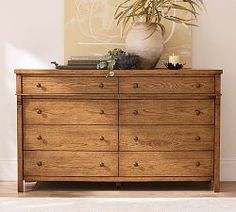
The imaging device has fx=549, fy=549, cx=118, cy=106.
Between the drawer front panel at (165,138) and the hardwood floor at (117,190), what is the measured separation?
11.8 inches

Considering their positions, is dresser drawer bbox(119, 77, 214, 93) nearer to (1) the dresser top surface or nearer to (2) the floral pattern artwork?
(1) the dresser top surface

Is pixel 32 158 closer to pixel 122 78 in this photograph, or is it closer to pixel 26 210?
pixel 26 210

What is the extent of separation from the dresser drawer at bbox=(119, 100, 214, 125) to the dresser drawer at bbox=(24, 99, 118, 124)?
0.28 feet

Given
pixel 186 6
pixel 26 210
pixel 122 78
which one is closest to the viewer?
pixel 26 210

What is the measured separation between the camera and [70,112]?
3.60 metres

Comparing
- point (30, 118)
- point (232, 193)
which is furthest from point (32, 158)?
point (232, 193)

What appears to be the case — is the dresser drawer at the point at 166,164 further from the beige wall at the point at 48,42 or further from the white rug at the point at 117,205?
the beige wall at the point at 48,42

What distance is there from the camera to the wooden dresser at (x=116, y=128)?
3568mm

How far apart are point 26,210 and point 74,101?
30.9 inches

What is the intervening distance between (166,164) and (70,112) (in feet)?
2.35

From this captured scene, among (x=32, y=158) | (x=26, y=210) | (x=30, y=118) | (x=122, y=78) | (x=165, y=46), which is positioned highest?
(x=165, y=46)

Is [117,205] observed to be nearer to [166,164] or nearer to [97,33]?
[166,164]

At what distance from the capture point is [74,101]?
3588mm

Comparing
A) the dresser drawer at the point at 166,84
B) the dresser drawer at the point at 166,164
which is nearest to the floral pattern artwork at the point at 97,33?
the dresser drawer at the point at 166,84
